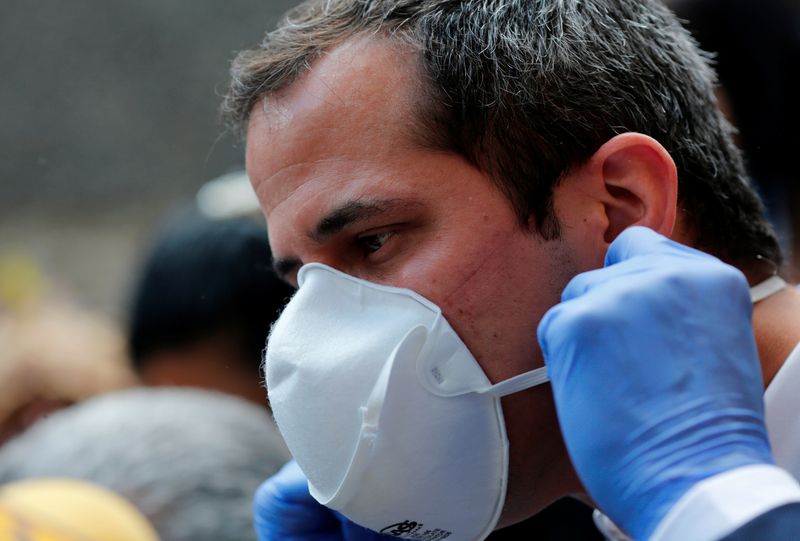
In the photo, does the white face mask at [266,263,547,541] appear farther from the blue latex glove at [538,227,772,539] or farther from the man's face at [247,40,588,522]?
the blue latex glove at [538,227,772,539]

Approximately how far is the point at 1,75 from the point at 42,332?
4920 mm

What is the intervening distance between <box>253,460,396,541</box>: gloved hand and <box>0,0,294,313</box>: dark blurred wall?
6.01 metres

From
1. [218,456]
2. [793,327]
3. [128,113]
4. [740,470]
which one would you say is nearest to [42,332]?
[218,456]

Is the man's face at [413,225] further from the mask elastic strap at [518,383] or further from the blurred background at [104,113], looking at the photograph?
the blurred background at [104,113]

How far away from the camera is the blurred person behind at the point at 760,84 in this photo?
3.17 meters

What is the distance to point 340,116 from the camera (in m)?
1.81

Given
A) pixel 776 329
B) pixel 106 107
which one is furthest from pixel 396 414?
pixel 106 107

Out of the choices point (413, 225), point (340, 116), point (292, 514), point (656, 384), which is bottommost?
point (292, 514)

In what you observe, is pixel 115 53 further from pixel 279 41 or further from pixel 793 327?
pixel 793 327

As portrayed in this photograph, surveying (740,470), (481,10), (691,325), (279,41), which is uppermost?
(279,41)

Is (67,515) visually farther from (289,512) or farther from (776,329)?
(776,329)

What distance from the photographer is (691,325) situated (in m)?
1.28

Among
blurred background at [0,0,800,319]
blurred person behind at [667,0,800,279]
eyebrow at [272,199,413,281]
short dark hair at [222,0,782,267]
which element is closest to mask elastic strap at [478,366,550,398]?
short dark hair at [222,0,782,267]

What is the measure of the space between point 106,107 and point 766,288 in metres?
7.01
